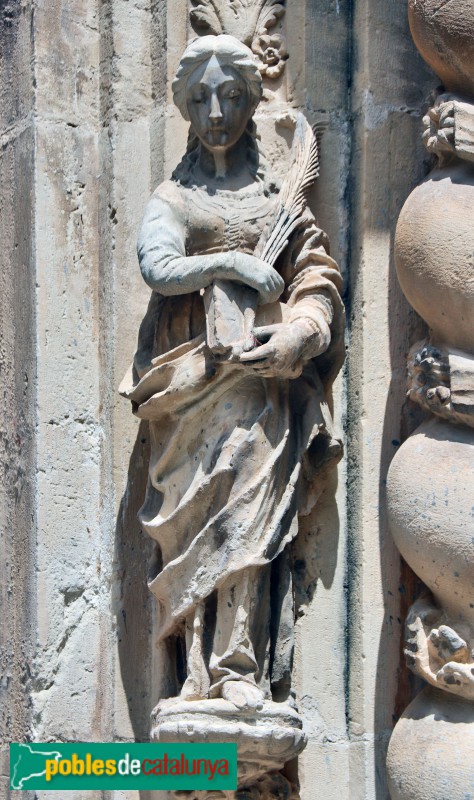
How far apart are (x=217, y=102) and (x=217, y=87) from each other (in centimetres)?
4

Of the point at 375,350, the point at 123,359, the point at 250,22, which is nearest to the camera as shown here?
the point at 375,350

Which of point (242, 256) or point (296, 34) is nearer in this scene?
point (242, 256)

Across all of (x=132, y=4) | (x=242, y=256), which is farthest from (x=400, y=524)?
(x=132, y=4)

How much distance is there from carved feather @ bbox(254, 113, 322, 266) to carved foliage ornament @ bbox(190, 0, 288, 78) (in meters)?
0.29

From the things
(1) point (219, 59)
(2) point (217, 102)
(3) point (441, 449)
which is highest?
(1) point (219, 59)

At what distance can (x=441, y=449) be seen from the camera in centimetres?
539

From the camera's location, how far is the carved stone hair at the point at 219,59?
5.57 m

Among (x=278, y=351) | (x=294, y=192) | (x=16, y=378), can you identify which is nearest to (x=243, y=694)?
(x=278, y=351)

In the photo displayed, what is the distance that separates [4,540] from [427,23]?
5.98 feet

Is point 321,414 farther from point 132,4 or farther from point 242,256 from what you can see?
point 132,4

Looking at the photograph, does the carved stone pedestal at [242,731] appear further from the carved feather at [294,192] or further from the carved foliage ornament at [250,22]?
the carved foliage ornament at [250,22]

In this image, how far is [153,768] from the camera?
17.6 feet

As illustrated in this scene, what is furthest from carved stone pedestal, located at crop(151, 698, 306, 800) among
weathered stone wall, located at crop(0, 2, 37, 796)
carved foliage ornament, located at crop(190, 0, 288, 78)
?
carved foliage ornament, located at crop(190, 0, 288, 78)

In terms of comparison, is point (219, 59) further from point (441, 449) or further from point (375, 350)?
point (441, 449)
